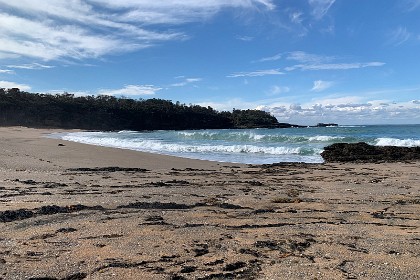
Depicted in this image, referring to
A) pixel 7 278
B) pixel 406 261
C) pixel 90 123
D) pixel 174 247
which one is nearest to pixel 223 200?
pixel 174 247

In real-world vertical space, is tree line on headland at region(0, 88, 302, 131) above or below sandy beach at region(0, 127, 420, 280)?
above

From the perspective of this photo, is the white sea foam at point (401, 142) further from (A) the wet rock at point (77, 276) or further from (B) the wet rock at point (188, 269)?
(A) the wet rock at point (77, 276)

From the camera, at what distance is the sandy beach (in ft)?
11.4

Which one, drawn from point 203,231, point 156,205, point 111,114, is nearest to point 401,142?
point 156,205

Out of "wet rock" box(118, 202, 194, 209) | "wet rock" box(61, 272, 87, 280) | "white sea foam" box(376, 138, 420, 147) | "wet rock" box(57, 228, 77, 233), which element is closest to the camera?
"wet rock" box(61, 272, 87, 280)

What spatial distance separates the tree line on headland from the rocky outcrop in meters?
68.9

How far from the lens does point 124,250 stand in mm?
3889

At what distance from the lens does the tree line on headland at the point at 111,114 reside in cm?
7925

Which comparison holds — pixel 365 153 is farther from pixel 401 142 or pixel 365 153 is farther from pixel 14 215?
pixel 14 215

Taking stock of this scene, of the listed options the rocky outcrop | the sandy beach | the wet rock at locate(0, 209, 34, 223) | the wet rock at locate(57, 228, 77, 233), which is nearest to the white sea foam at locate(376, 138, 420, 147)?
the rocky outcrop

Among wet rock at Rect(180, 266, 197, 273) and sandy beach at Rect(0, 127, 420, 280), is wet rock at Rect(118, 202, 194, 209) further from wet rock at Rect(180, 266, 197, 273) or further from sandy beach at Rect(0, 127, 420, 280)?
wet rock at Rect(180, 266, 197, 273)

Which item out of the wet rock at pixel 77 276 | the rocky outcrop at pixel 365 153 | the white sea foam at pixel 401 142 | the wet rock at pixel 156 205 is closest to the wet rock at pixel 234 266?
the wet rock at pixel 77 276

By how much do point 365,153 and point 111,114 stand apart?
8425 centimetres

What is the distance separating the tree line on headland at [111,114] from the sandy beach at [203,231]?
74.8m
